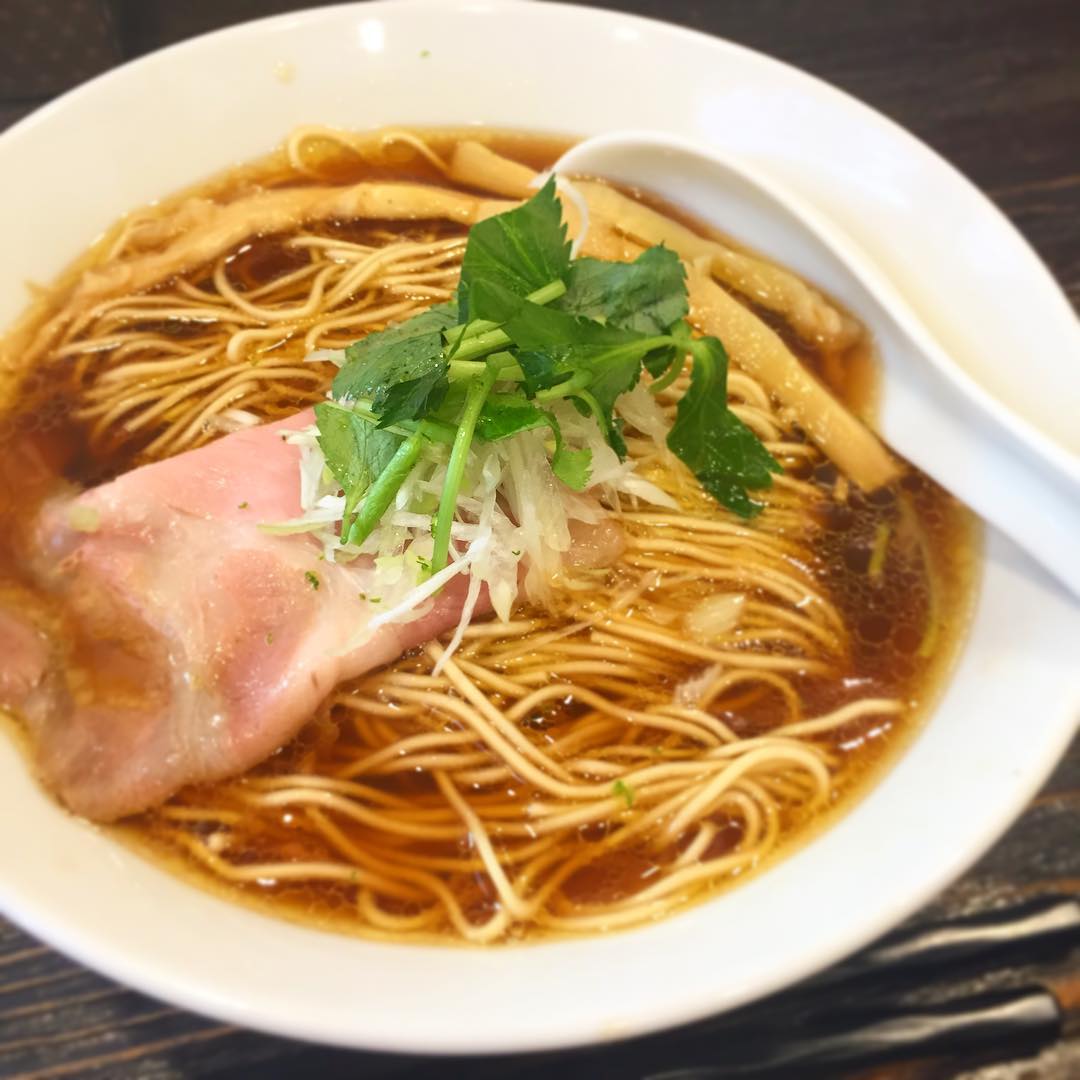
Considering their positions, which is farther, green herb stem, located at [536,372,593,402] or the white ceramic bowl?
green herb stem, located at [536,372,593,402]

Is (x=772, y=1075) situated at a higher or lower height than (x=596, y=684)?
lower

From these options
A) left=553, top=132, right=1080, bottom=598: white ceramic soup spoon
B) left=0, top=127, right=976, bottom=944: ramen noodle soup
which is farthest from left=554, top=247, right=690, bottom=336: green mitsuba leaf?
left=553, top=132, right=1080, bottom=598: white ceramic soup spoon

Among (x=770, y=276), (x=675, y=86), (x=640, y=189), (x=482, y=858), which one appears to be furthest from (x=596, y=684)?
(x=675, y=86)

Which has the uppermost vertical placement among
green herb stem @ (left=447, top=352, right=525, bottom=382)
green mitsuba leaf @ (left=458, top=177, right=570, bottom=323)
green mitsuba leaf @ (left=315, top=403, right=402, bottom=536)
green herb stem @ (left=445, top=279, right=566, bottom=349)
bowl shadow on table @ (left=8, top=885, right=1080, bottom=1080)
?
green mitsuba leaf @ (left=458, top=177, right=570, bottom=323)

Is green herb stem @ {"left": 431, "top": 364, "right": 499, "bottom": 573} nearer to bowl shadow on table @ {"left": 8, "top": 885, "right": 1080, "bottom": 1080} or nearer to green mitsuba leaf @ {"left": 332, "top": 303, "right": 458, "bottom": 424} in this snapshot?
green mitsuba leaf @ {"left": 332, "top": 303, "right": 458, "bottom": 424}

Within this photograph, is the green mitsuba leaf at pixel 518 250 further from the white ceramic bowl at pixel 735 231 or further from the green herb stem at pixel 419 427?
the white ceramic bowl at pixel 735 231

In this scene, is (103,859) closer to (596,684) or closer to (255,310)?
(596,684)

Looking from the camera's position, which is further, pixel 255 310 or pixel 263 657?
pixel 255 310
